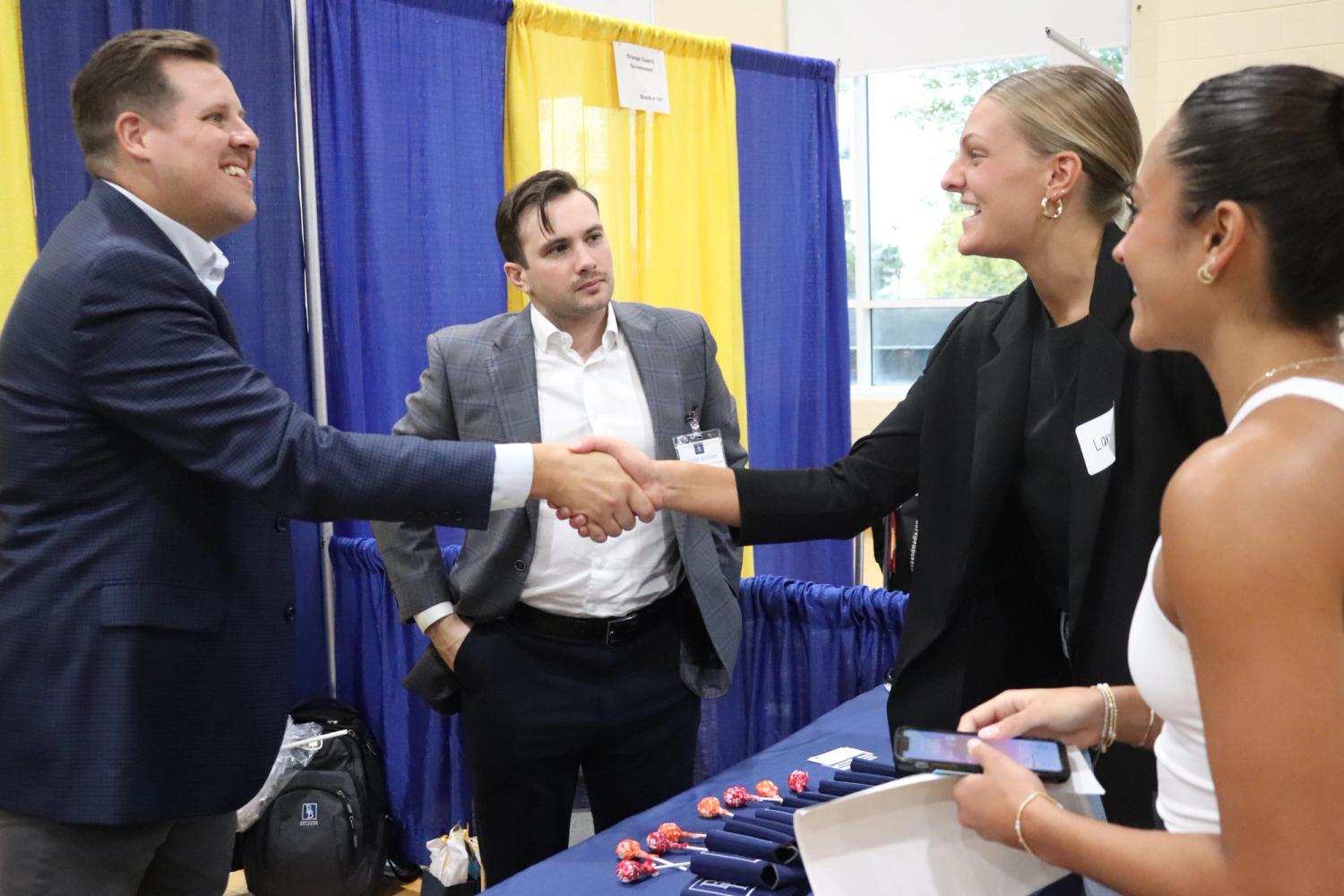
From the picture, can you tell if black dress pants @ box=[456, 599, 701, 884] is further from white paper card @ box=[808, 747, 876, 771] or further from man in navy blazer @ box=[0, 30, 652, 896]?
man in navy blazer @ box=[0, 30, 652, 896]

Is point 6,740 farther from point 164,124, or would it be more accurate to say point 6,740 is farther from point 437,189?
point 437,189

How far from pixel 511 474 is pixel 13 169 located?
1.59 meters

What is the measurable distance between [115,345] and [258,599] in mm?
461

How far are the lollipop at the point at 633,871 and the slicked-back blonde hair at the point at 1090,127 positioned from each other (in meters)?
1.19

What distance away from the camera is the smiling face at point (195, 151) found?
1.97 metres

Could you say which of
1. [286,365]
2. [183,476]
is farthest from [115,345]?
[286,365]

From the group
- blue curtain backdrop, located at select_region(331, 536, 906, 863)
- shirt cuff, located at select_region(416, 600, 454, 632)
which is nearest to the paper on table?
shirt cuff, located at select_region(416, 600, 454, 632)

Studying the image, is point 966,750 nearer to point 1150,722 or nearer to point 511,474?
point 1150,722

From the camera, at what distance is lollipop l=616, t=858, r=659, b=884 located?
5.80ft

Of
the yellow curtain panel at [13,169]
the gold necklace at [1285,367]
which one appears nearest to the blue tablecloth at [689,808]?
the gold necklace at [1285,367]

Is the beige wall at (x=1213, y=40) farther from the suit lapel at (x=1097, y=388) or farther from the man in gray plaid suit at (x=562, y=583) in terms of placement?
the suit lapel at (x=1097, y=388)

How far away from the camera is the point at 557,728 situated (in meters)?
2.45

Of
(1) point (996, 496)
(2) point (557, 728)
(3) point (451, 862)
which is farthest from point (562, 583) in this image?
(3) point (451, 862)

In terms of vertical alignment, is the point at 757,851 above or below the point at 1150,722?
below
